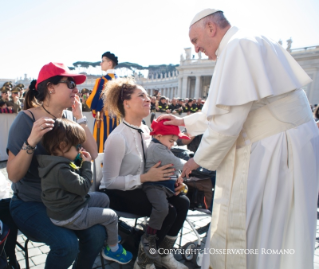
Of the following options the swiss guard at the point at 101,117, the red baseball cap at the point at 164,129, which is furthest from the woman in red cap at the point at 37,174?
the swiss guard at the point at 101,117

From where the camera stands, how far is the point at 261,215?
1.80 metres

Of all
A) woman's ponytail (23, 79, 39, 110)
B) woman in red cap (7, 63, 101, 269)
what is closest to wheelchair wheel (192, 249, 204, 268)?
woman in red cap (7, 63, 101, 269)

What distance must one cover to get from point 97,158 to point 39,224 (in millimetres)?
904

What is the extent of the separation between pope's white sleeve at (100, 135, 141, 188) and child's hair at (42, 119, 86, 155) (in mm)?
575

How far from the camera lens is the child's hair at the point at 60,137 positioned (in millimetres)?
1847

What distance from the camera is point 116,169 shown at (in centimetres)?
244

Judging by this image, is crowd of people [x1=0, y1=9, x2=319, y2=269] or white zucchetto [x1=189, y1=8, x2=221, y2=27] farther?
white zucchetto [x1=189, y1=8, x2=221, y2=27]

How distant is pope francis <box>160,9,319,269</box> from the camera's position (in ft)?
5.52

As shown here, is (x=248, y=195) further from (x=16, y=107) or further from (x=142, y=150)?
(x=16, y=107)

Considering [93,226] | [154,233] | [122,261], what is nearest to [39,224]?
[93,226]

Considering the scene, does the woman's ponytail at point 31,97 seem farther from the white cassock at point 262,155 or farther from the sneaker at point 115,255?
the white cassock at point 262,155

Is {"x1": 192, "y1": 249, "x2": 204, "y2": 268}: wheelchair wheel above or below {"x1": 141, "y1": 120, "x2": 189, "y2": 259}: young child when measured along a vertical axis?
below

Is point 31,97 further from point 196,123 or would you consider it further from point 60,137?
point 196,123

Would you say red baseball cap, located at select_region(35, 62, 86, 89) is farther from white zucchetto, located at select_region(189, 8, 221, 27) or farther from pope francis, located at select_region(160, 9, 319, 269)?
pope francis, located at select_region(160, 9, 319, 269)
